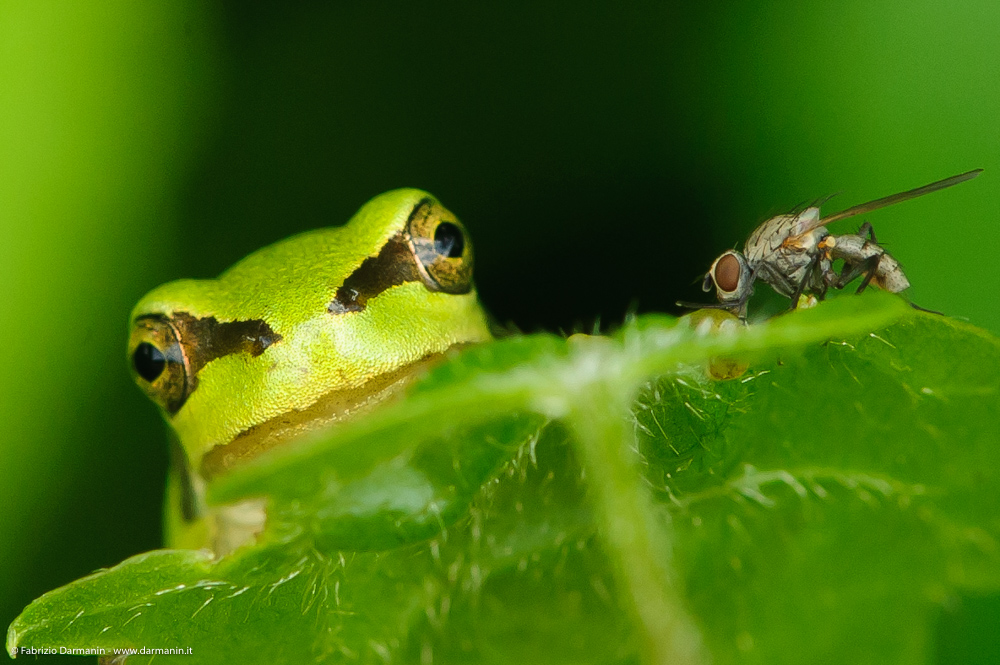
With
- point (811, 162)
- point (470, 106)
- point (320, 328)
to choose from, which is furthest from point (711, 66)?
point (320, 328)

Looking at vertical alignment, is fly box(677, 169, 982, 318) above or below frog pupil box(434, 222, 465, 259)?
below

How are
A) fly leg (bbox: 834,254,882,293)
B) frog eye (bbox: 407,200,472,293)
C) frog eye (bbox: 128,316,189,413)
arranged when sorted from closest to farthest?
fly leg (bbox: 834,254,882,293) < frog eye (bbox: 128,316,189,413) < frog eye (bbox: 407,200,472,293)

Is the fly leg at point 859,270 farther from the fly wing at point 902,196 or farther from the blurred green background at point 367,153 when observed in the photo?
the blurred green background at point 367,153

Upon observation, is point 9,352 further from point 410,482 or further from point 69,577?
point 410,482

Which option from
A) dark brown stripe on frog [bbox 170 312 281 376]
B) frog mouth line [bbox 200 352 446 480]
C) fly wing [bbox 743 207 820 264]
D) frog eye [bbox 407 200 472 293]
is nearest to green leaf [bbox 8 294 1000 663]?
frog mouth line [bbox 200 352 446 480]

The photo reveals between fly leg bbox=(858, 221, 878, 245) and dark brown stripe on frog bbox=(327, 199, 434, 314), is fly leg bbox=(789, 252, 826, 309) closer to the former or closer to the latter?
fly leg bbox=(858, 221, 878, 245)

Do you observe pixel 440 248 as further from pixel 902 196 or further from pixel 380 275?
pixel 902 196
